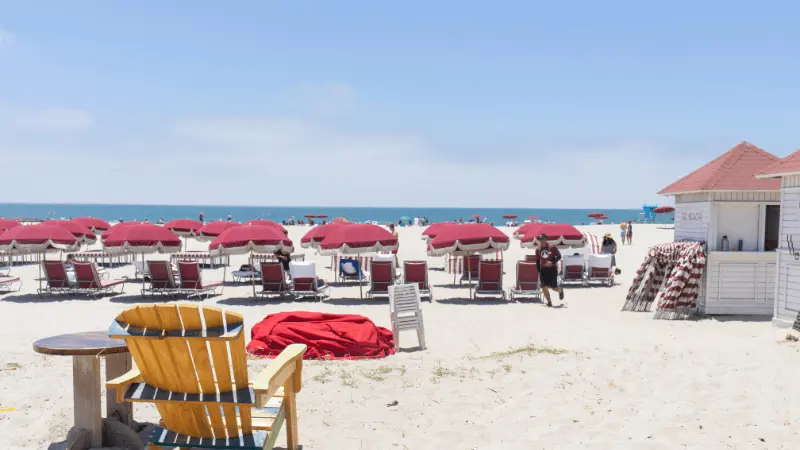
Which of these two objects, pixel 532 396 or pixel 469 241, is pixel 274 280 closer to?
pixel 469 241

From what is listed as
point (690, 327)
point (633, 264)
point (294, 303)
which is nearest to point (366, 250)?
point (294, 303)

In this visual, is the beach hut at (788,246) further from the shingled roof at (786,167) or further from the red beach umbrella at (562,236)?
the red beach umbrella at (562,236)

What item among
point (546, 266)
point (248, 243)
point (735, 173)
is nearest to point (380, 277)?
point (248, 243)

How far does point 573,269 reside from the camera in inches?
622

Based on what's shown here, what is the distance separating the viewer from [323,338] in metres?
7.29

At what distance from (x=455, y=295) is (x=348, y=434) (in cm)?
964

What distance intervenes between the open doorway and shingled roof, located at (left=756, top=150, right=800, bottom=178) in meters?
2.11

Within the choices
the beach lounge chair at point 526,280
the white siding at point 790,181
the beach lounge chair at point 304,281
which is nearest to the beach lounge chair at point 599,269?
the beach lounge chair at point 526,280

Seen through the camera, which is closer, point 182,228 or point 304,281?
point 304,281

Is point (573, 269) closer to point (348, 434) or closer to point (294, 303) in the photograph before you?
point (294, 303)

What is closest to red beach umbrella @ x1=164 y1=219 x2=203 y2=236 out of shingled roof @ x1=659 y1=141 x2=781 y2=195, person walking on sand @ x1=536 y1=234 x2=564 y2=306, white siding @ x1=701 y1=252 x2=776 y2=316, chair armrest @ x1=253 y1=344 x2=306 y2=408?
person walking on sand @ x1=536 y1=234 x2=564 y2=306

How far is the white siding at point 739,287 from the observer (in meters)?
11.0

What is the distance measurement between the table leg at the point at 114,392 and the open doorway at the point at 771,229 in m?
11.5

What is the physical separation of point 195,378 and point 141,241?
11212 millimetres
